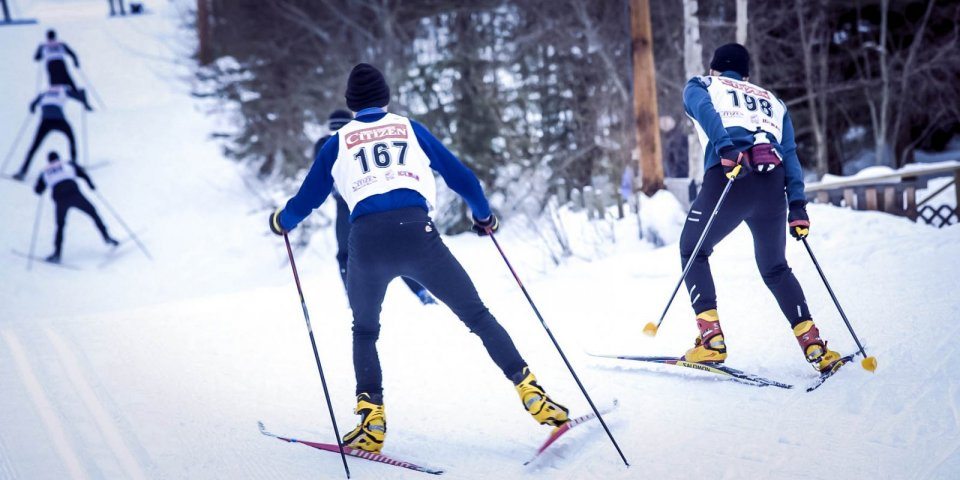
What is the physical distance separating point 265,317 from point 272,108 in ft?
30.6

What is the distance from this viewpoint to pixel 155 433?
379cm

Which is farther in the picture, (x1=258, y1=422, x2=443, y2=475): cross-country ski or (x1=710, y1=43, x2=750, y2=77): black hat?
(x1=710, y1=43, x2=750, y2=77): black hat

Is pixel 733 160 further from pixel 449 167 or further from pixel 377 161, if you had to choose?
pixel 377 161

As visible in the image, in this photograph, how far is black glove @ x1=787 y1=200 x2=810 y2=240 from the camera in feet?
13.0

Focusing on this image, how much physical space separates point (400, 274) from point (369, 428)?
0.66 m

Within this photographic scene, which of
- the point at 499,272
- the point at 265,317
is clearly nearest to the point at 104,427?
the point at 265,317

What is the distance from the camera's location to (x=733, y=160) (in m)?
3.76

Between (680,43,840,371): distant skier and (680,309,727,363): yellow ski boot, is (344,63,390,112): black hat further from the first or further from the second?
(680,309,727,363): yellow ski boot

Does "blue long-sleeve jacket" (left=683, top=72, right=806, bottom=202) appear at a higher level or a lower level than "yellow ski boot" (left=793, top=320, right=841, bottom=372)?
higher

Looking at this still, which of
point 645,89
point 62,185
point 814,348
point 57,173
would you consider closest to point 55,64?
point 57,173

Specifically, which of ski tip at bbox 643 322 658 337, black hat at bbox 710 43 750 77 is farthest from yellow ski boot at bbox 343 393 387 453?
black hat at bbox 710 43 750 77

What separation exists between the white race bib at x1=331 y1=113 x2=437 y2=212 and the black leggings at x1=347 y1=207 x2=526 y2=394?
11 centimetres

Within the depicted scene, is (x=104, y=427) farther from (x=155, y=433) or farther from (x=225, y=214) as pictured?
(x=225, y=214)

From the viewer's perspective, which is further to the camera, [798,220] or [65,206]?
[65,206]
